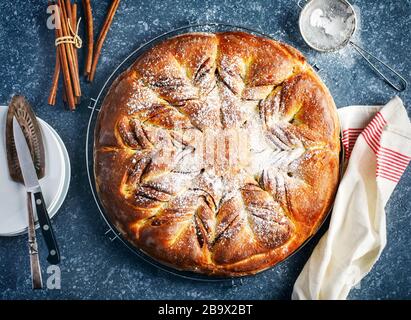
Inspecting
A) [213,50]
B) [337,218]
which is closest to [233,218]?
[337,218]

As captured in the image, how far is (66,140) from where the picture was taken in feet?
6.59

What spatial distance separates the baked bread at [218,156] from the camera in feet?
5.92

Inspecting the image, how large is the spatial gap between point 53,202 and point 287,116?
2.77 feet

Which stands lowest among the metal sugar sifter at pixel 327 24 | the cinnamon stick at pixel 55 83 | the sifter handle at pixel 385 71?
the sifter handle at pixel 385 71

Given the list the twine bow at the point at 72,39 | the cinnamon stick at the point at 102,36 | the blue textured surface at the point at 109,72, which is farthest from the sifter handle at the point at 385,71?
the twine bow at the point at 72,39

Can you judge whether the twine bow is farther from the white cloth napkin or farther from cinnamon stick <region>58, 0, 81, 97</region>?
the white cloth napkin

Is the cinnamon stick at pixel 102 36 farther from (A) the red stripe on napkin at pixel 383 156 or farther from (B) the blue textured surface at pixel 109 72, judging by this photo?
(A) the red stripe on napkin at pixel 383 156

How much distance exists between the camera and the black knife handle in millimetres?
1832

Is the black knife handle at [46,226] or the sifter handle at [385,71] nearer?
the black knife handle at [46,226]

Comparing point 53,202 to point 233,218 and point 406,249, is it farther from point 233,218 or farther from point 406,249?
point 406,249

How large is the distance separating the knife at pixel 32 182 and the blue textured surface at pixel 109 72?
155 millimetres

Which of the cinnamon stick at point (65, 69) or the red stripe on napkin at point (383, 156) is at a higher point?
the cinnamon stick at point (65, 69)

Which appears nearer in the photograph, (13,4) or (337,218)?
(337,218)
